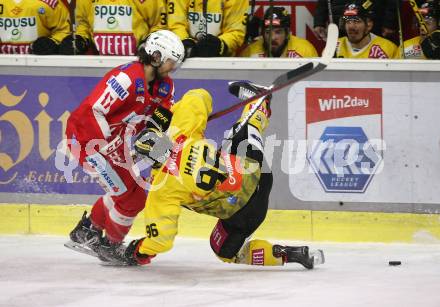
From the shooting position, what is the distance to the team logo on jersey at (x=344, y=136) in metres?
7.10

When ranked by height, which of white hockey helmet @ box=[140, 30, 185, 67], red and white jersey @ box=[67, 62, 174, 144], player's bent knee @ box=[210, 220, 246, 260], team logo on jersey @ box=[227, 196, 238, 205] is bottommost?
player's bent knee @ box=[210, 220, 246, 260]

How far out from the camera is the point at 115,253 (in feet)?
21.2

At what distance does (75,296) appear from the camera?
5.59 metres

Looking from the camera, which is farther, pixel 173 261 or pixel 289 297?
pixel 173 261

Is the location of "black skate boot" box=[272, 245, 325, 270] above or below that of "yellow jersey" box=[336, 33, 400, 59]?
below

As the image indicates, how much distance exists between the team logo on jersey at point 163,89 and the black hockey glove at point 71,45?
52.6 inches

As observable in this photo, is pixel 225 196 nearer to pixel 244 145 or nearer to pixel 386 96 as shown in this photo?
pixel 244 145

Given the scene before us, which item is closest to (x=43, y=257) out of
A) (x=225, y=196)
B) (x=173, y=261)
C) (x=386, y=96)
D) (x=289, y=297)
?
(x=173, y=261)

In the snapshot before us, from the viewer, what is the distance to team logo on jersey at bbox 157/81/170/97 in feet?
20.9

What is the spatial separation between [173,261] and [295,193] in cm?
100

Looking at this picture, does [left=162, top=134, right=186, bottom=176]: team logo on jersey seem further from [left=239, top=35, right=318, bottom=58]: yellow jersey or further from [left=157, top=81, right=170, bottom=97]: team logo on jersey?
[left=239, top=35, right=318, bottom=58]: yellow jersey

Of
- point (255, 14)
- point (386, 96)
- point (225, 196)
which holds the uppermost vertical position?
point (255, 14)

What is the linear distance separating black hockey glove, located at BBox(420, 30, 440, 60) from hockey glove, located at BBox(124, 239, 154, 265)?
7.22 feet

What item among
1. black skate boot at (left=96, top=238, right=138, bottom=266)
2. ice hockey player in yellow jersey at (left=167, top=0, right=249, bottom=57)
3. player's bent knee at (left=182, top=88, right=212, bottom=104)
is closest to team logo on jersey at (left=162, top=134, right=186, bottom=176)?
player's bent knee at (left=182, top=88, right=212, bottom=104)
